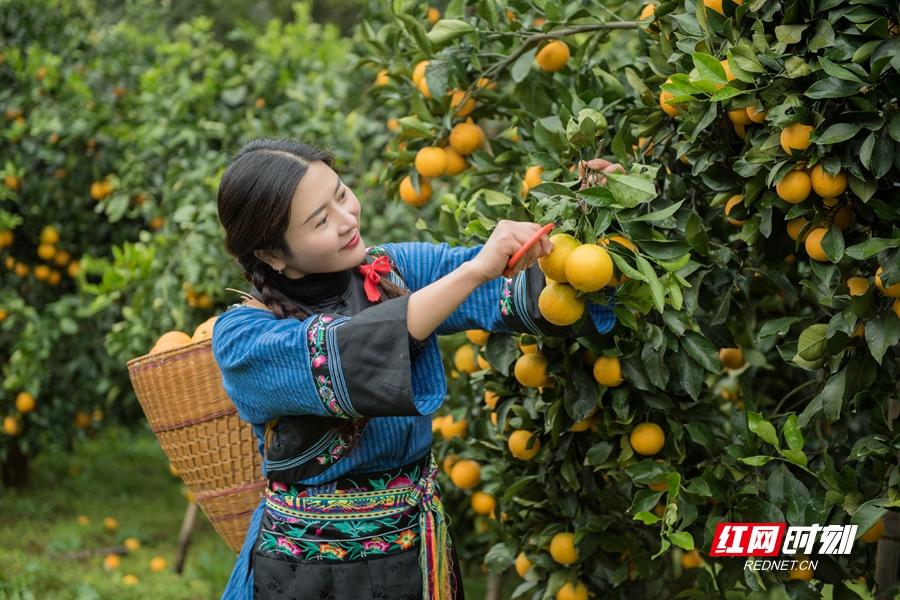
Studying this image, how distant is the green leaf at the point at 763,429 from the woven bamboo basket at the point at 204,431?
96 centimetres

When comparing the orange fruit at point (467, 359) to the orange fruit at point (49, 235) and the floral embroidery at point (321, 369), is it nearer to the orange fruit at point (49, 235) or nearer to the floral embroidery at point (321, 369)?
the floral embroidery at point (321, 369)

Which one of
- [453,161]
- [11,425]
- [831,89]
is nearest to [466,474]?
[453,161]

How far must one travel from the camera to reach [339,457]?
5.46ft

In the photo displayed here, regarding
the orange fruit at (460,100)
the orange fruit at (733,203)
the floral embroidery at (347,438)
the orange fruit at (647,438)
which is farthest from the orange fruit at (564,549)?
the orange fruit at (460,100)

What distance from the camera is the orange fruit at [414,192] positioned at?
7.43ft

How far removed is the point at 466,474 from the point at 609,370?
0.81 metres

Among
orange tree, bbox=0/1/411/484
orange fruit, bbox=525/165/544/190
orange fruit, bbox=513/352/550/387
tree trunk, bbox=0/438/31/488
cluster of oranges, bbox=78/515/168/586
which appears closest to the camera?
orange fruit, bbox=513/352/550/387

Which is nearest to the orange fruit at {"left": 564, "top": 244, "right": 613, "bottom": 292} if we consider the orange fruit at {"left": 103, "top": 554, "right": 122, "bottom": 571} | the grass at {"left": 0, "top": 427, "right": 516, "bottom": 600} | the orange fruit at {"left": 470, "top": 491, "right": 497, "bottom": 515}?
the orange fruit at {"left": 470, "top": 491, "right": 497, "bottom": 515}

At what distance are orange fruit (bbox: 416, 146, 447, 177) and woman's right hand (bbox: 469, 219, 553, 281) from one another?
72 centimetres

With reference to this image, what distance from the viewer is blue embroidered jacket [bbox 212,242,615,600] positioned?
147 centimetres

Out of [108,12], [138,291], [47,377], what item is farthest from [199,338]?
[108,12]

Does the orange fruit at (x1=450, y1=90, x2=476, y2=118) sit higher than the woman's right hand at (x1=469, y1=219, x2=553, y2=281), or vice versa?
the woman's right hand at (x1=469, y1=219, x2=553, y2=281)

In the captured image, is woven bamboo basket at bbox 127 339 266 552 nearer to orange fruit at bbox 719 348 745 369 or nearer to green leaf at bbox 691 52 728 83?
green leaf at bbox 691 52 728 83

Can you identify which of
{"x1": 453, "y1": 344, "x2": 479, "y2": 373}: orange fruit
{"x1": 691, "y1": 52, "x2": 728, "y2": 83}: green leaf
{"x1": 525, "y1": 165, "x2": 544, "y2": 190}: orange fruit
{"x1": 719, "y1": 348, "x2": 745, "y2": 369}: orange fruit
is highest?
{"x1": 691, "y1": 52, "x2": 728, "y2": 83}: green leaf
